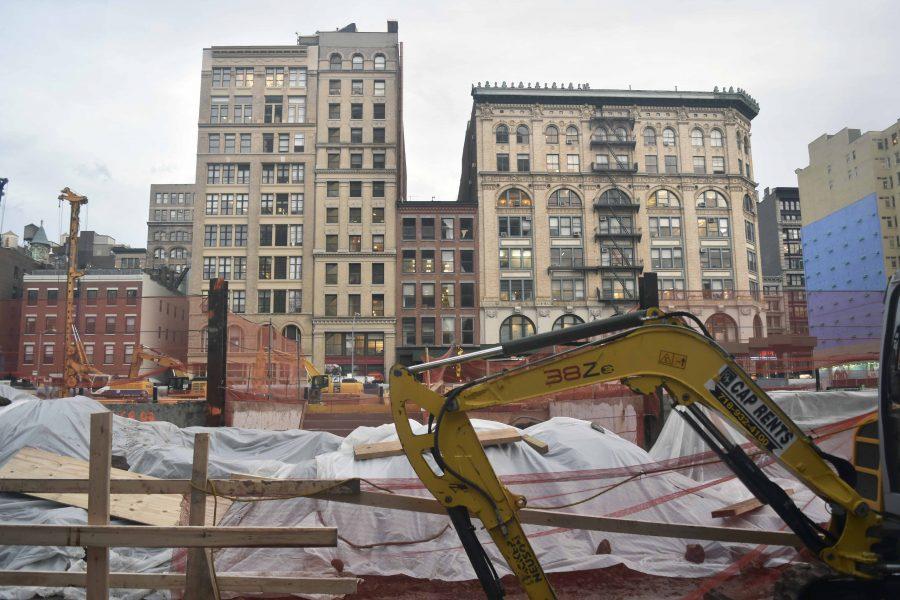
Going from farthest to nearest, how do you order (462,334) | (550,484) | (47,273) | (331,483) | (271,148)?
(47,273) < (271,148) < (462,334) < (550,484) < (331,483)

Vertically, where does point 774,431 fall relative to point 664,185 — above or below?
below

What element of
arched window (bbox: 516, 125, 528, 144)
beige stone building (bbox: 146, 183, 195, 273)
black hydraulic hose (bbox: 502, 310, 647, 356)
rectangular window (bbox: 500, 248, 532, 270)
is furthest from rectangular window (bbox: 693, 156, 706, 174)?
beige stone building (bbox: 146, 183, 195, 273)

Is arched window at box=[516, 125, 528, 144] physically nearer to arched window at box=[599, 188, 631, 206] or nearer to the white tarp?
arched window at box=[599, 188, 631, 206]

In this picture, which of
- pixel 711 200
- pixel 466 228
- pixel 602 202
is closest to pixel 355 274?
pixel 466 228

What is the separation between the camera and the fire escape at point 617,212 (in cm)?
5894

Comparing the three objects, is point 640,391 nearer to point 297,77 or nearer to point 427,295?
point 427,295

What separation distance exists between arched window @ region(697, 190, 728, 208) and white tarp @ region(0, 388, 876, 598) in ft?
188

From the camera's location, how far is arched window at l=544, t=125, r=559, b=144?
61.0m

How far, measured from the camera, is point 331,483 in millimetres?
5645

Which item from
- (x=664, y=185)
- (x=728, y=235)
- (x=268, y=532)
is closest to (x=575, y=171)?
(x=664, y=185)

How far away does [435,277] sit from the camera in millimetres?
59375

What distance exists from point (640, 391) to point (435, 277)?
178 ft

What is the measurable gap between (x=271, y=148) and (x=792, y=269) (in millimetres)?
82731

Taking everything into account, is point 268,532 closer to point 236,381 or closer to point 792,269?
point 236,381
